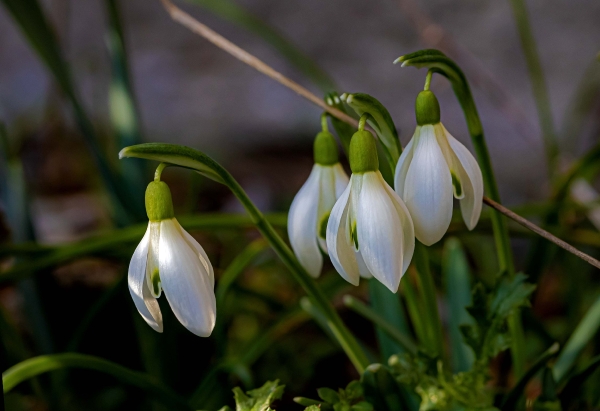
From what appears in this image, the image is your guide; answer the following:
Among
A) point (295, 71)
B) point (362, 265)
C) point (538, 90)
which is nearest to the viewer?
point (362, 265)

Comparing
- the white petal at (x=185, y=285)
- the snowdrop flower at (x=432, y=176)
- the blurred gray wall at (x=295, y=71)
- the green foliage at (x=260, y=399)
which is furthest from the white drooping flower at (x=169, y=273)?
the blurred gray wall at (x=295, y=71)

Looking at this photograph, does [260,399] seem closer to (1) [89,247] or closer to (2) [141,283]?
(2) [141,283]

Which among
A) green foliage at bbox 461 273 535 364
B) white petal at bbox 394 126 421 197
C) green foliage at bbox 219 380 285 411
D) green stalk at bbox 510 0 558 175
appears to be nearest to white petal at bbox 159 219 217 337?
green foliage at bbox 219 380 285 411

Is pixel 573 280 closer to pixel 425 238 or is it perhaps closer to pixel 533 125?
pixel 425 238

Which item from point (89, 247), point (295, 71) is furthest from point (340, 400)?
point (295, 71)

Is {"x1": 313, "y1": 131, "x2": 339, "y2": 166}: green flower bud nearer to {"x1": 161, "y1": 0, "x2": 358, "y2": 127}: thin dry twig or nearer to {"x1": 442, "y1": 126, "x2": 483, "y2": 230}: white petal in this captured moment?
{"x1": 161, "y1": 0, "x2": 358, "y2": 127}: thin dry twig

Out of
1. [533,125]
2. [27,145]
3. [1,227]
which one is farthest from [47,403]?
[533,125]
